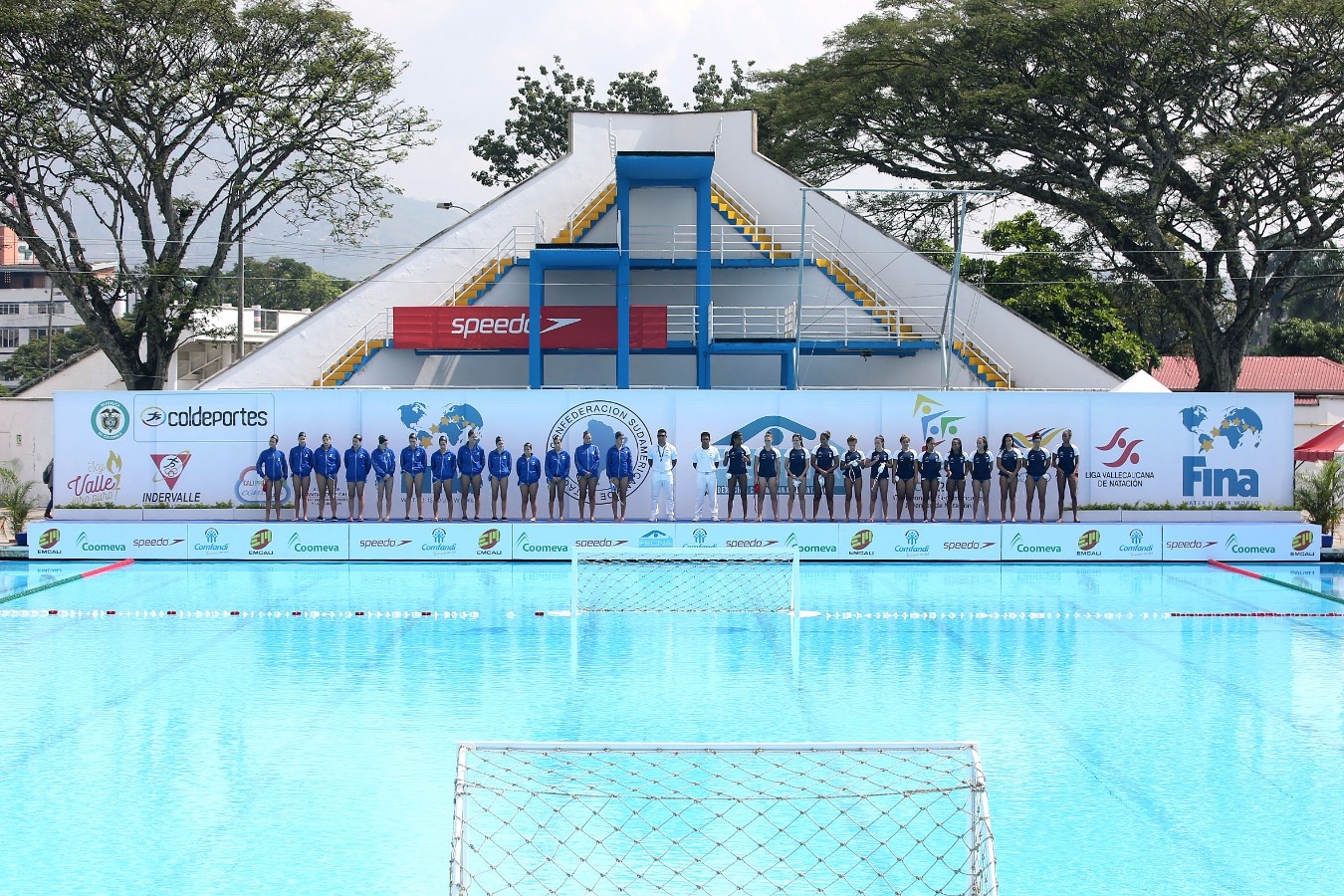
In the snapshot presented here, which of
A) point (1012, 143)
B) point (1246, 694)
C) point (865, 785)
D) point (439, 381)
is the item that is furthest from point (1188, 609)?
point (1012, 143)

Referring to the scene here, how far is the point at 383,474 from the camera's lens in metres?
23.4

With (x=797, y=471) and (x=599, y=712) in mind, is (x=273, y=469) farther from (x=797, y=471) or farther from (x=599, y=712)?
(x=599, y=712)

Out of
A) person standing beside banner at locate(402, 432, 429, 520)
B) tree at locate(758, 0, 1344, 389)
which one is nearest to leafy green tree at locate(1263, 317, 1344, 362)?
tree at locate(758, 0, 1344, 389)

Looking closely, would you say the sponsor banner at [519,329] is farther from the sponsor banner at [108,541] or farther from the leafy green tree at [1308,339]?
the leafy green tree at [1308,339]

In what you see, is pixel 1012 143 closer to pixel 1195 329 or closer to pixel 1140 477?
pixel 1195 329

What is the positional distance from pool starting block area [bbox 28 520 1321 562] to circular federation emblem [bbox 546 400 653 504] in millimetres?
2345

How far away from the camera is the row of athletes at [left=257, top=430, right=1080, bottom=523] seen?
76.2ft

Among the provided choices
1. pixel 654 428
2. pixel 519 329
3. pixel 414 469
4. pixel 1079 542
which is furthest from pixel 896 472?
pixel 519 329

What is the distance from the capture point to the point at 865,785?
8938mm

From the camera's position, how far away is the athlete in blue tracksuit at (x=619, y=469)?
23.4 meters

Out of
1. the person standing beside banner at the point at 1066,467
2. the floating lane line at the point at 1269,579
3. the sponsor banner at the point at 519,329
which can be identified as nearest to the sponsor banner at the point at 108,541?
the sponsor banner at the point at 519,329

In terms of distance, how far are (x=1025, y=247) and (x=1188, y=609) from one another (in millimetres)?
27582

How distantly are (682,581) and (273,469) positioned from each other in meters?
7.75

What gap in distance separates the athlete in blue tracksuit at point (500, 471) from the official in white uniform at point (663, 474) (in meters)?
2.60
